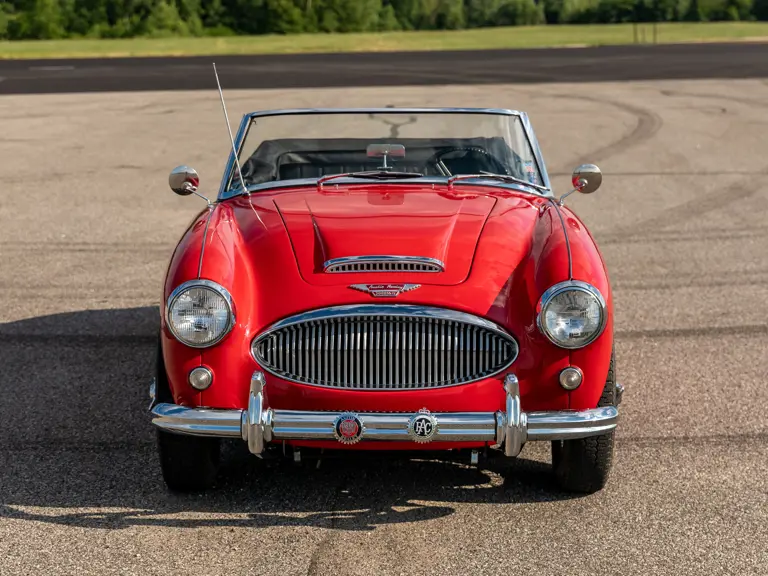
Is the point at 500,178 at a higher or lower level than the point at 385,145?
lower

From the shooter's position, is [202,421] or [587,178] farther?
[587,178]

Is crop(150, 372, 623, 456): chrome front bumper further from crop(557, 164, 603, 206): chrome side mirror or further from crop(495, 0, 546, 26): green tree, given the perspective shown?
crop(495, 0, 546, 26): green tree

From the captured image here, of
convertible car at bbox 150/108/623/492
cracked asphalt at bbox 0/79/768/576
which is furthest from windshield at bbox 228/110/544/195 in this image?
cracked asphalt at bbox 0/79/768/576

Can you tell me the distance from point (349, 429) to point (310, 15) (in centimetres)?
5767

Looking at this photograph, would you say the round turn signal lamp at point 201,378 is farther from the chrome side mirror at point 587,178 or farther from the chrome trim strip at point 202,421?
the chrome side mirror at point 587,178

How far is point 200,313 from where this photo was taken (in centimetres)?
421

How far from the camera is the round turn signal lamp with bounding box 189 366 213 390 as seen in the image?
13.6ft

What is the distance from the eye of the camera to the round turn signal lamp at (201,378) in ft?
13.6

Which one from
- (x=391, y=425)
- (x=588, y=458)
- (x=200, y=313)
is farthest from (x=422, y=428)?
(x=200, y=313)

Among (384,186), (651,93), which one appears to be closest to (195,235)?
(384,186)

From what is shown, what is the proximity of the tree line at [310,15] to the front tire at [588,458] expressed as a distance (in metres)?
51.5

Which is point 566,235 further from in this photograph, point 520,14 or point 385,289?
point 520,14

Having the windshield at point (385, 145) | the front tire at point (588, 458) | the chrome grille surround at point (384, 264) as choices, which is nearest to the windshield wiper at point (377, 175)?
the windshield at point (385, 145)

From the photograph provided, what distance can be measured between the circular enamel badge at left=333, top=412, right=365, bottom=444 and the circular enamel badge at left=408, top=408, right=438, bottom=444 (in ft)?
0.57
